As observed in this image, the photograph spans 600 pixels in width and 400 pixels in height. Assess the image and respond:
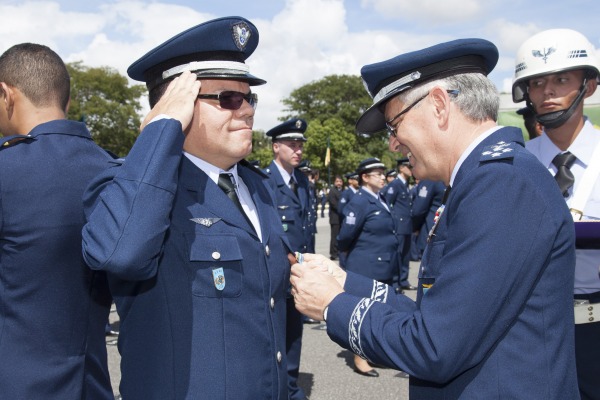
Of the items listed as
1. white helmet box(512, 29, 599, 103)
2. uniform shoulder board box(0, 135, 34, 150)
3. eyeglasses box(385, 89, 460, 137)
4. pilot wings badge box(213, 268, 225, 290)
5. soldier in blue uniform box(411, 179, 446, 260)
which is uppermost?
white helmet box(512, 29, 599, 103)

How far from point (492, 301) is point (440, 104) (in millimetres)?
692

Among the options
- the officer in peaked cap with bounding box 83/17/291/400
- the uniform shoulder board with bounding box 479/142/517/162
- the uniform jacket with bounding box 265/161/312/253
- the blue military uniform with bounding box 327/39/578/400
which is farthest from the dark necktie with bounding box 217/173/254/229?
the uniform jacket with bounding box 265/161/312/253

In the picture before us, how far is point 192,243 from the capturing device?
6.63 ft

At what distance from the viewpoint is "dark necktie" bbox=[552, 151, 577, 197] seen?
10.5 ft

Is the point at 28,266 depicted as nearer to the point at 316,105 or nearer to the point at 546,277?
the point at 546,277

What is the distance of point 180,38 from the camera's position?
7.03 feet

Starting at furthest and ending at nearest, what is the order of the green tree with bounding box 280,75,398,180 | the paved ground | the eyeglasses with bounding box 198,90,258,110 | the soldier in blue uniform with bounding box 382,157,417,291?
the green tree with bounding box 280,75,398,180 → the soldier in blue uniform with bounding box 382,157,417,291 → the paved ground → the eyeglasses with bounding box 198,90,258,110

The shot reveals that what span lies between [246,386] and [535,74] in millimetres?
2403

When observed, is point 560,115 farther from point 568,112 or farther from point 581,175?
point 581,175

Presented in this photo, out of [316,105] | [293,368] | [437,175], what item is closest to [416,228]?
[293,368]

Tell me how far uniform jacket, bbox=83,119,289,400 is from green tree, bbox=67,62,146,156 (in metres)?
53.3

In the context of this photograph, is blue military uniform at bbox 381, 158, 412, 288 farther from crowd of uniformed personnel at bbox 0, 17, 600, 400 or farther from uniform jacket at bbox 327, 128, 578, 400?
uniform jacket at bbox 327, 128, 578, 400

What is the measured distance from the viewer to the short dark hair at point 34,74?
2.66 metres

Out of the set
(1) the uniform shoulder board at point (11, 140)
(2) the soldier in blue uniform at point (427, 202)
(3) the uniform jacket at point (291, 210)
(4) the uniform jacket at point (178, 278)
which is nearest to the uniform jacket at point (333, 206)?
(2) the soldier in blue uniform at point (427, 202)
